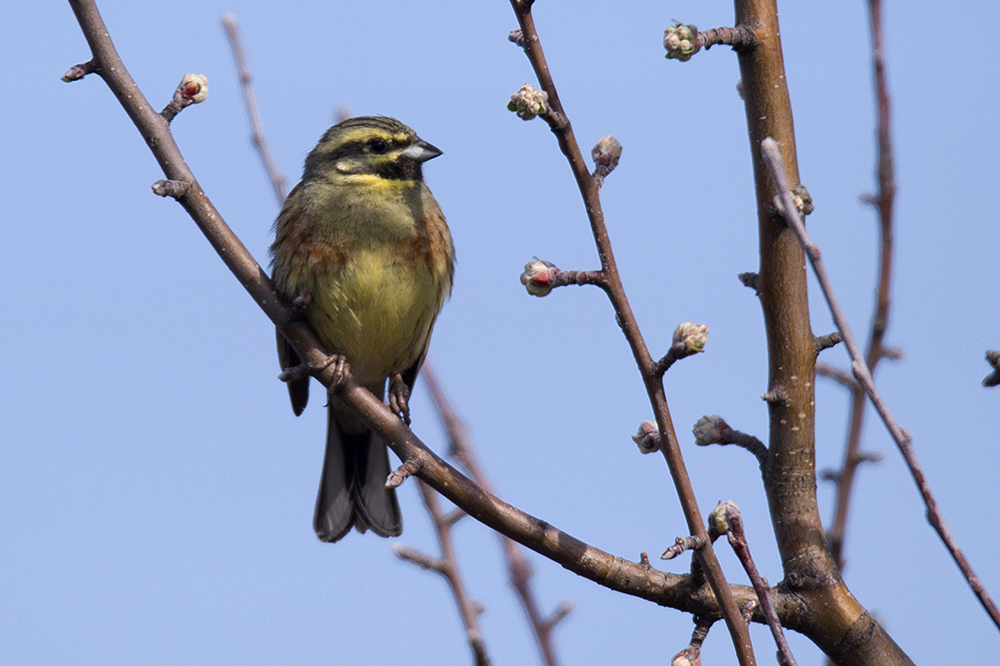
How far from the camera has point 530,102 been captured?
2.05 m

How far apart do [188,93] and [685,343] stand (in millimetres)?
1496

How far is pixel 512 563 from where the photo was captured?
3232mm

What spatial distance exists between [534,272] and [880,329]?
1.04 meters

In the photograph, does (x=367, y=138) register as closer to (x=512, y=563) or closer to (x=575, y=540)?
(x=512, y=563)

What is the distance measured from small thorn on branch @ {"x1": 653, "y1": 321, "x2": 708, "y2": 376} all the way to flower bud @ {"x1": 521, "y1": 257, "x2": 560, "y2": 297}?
0.94ft

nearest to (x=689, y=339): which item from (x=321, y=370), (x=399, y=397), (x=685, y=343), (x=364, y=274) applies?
(x=685, y=343)

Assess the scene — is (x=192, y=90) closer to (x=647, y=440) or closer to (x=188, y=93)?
(x=188, y=93)

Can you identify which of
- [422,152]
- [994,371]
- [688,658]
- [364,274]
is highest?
[422,152]

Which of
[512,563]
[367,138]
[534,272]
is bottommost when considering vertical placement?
[512,563]

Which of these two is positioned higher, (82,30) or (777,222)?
(82,30)

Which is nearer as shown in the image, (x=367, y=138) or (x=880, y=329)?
(x=880, y=329)

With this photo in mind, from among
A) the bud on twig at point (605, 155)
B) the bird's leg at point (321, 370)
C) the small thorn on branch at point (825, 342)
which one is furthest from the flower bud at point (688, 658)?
the bird's leg at point (321, 370)

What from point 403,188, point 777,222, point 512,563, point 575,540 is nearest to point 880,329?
point 777,222

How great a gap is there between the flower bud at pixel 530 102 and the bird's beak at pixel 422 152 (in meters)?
2.78
